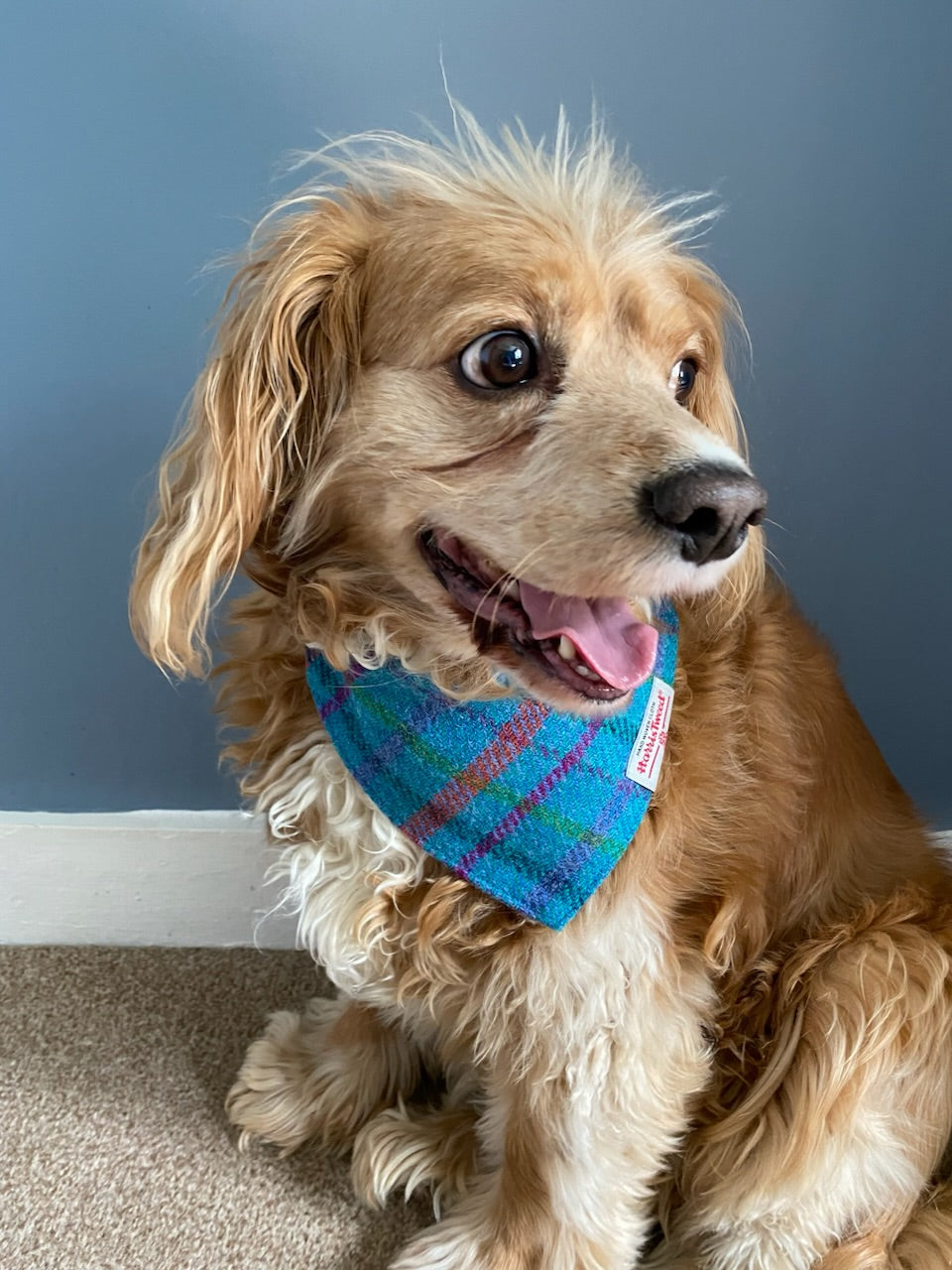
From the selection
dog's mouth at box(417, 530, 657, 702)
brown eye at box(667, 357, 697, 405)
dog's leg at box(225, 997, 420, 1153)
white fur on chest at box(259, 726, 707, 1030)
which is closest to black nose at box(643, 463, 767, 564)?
dog's mouth at box(417, 530, 657, 702)

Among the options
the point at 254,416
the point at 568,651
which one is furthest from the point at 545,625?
the point at 254,416

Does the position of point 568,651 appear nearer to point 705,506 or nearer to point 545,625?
point 545,625

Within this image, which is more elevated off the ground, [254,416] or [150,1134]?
[254,416]

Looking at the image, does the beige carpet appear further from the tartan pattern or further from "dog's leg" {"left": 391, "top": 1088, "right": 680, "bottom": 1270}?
the tartan pattern

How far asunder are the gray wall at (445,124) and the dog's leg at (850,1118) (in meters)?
0.61

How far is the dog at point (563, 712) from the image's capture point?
2.72ft

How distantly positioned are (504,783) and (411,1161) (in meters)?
0.56

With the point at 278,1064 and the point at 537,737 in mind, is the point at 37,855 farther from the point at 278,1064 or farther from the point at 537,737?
the point at 537,737

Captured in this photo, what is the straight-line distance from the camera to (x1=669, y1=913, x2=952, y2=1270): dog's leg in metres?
0.96

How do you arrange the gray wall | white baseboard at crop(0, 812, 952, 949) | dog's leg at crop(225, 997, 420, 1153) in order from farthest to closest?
white baseboard at crop(0, 812, 952, 949), dog's leg at crop(225, 997, 420, 1153), the gray wall

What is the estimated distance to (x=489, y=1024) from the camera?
0.96 metres

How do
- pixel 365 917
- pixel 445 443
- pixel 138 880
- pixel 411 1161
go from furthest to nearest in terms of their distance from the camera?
pixel 138 880 → pixel 411 1161 → pixel 365 917 → pixel 445 443

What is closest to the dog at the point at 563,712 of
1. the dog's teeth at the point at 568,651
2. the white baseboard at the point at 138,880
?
the dog's teeth at the point at 568,651

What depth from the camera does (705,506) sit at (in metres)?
0.73
